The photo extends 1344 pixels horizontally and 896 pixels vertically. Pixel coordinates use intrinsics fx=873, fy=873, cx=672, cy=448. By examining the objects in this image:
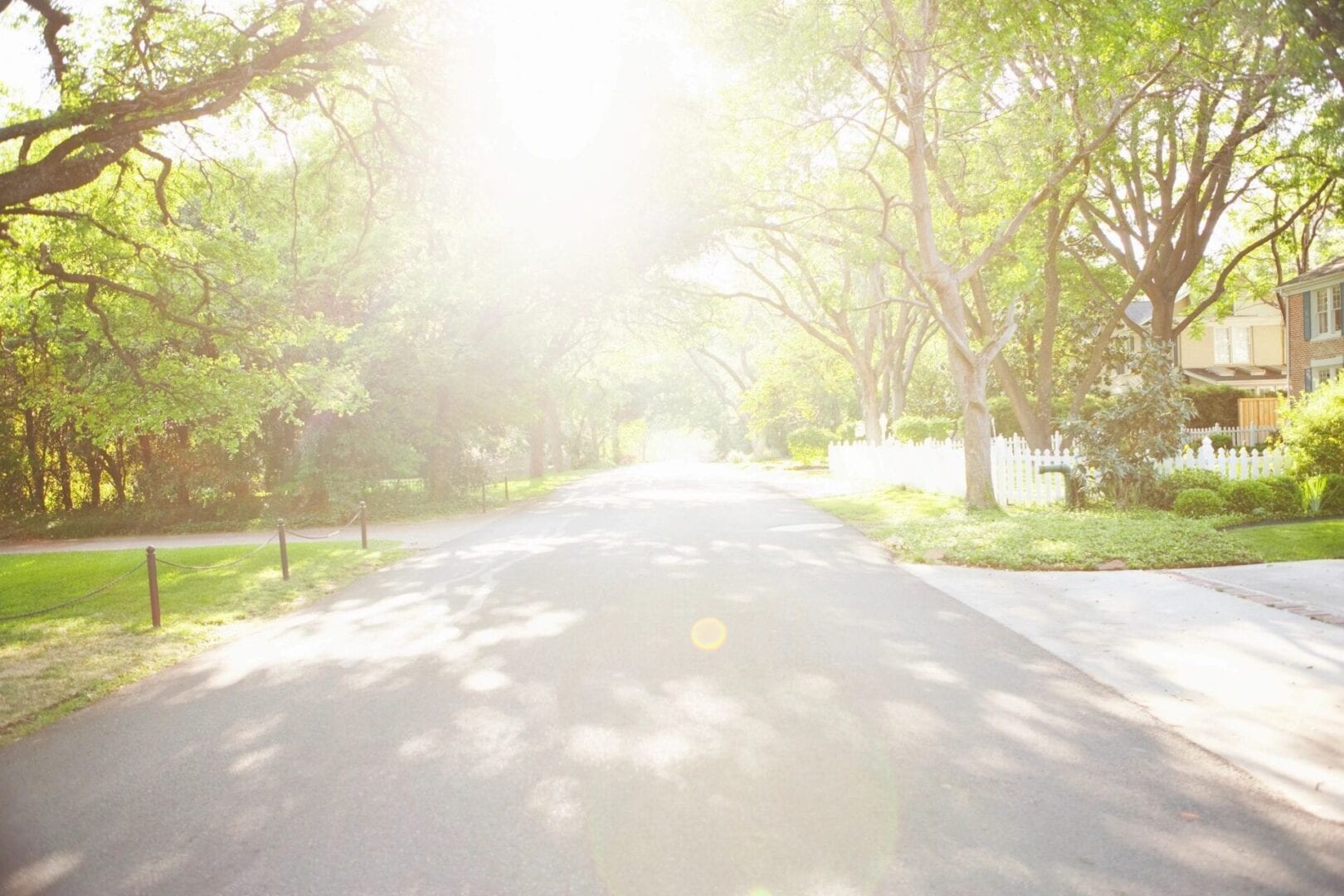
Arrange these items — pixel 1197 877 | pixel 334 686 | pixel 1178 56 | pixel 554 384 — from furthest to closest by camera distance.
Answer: pixel 554 384 < pixel 1178 56 < pixel 334 686 < pixel 1197 877

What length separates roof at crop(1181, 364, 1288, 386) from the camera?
4297 cm

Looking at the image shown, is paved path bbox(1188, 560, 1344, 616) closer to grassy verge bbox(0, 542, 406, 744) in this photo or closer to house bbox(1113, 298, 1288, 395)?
grassy verge bbox(0, 542, 406, 744)

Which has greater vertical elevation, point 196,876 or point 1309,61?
point 1309,61

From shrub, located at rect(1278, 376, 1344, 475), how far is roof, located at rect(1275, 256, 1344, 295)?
1546 cm

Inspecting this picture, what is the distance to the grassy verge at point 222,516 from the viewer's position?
78.5 feet

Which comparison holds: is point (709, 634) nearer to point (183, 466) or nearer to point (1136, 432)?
point (1136, 432)

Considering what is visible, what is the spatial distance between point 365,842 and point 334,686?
2925 millimetres

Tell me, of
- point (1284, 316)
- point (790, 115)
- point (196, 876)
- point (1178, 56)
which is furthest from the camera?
point (1284, 316)

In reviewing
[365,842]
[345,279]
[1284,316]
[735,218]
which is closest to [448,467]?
[345,279]

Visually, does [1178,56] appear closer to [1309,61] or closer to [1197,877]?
[1309,61]

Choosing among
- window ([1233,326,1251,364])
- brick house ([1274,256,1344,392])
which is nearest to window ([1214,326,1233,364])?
window ([1233,326,1251,364])

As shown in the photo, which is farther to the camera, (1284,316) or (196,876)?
(1284,316)

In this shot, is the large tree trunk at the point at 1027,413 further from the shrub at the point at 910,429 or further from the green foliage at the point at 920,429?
the shrub at the point at 910,429

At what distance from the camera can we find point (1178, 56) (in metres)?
15.1
